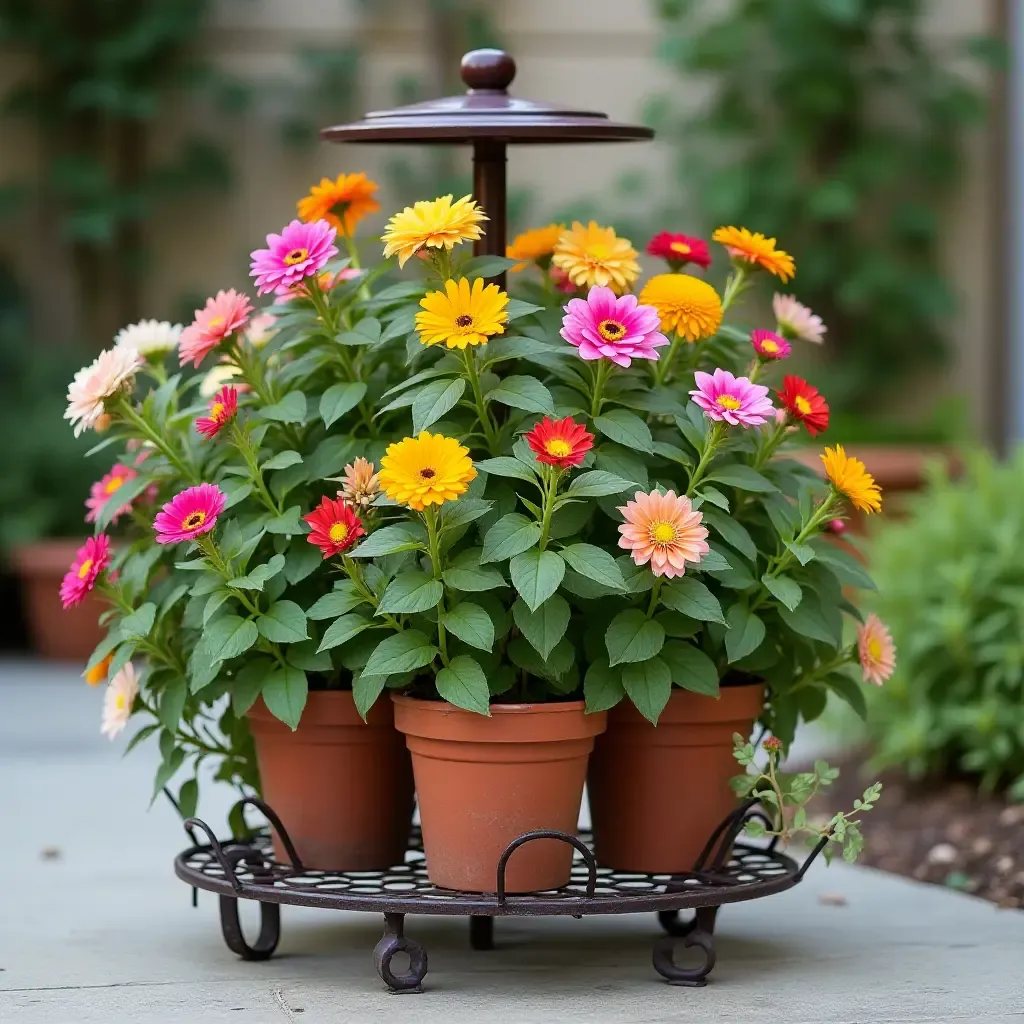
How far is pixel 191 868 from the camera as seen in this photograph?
2.63 metres

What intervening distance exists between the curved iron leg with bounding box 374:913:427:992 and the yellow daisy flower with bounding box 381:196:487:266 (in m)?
0.93

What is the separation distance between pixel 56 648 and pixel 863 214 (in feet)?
12.6

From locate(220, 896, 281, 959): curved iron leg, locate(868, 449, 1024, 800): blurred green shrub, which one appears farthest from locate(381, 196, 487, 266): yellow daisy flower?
locate(868, 449, 1024, 800): blurred green shrub

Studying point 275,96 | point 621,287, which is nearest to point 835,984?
point 621,287

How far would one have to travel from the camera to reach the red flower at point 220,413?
2.50 m

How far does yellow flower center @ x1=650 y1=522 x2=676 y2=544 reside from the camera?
7.66 ft

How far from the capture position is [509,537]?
2357 mm

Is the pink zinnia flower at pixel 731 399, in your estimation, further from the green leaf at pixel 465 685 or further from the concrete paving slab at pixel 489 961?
the concrete paving slab at pixel 489 961

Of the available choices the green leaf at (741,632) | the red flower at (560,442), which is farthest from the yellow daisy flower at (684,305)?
the green leaf at (741,632)

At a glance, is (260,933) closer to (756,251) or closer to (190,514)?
(190,514)

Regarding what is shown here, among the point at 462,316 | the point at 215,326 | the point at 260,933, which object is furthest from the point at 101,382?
the point at 260,933

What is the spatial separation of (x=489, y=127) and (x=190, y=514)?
0.73 m

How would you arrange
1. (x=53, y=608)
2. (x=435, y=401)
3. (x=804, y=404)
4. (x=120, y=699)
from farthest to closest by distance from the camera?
1. (x=53, y=608)
2. (x=120, y=699)
3. (x=804, y=404)
4. (x=435, y=401)

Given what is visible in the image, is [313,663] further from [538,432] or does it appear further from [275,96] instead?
[275,96]
